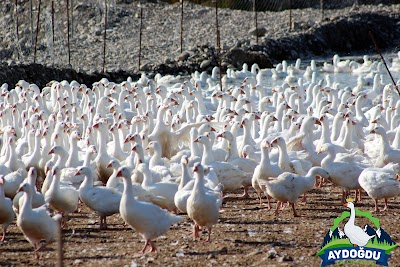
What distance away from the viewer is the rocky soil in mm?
30219

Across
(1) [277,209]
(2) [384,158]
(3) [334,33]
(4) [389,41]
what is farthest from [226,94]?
(4) [389,41]

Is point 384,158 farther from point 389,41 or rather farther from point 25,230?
point 389,41

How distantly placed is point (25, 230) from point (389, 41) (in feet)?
108

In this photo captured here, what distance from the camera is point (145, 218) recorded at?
8391mm

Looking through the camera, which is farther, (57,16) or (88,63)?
(57,16)

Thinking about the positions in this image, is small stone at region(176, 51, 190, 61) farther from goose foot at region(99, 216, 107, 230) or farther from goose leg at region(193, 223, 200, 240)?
goose leg at region(193, 223, 200, 240)

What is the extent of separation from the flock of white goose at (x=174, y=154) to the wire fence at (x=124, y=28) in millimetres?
10858

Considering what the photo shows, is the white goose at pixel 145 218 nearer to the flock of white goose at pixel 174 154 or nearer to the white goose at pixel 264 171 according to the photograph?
the flock of white goose at pixel 174 154

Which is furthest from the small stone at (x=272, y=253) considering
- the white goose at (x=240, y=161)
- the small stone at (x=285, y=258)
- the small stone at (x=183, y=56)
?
the small stone at (x=183, y=56)

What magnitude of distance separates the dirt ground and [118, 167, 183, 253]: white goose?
23 cm

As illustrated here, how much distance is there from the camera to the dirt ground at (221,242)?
26.8 feet

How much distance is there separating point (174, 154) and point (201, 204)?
5.58 meters

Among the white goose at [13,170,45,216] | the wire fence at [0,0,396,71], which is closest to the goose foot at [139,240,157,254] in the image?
the white goose at [13,170,45,216]

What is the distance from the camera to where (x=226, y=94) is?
1858 cm
